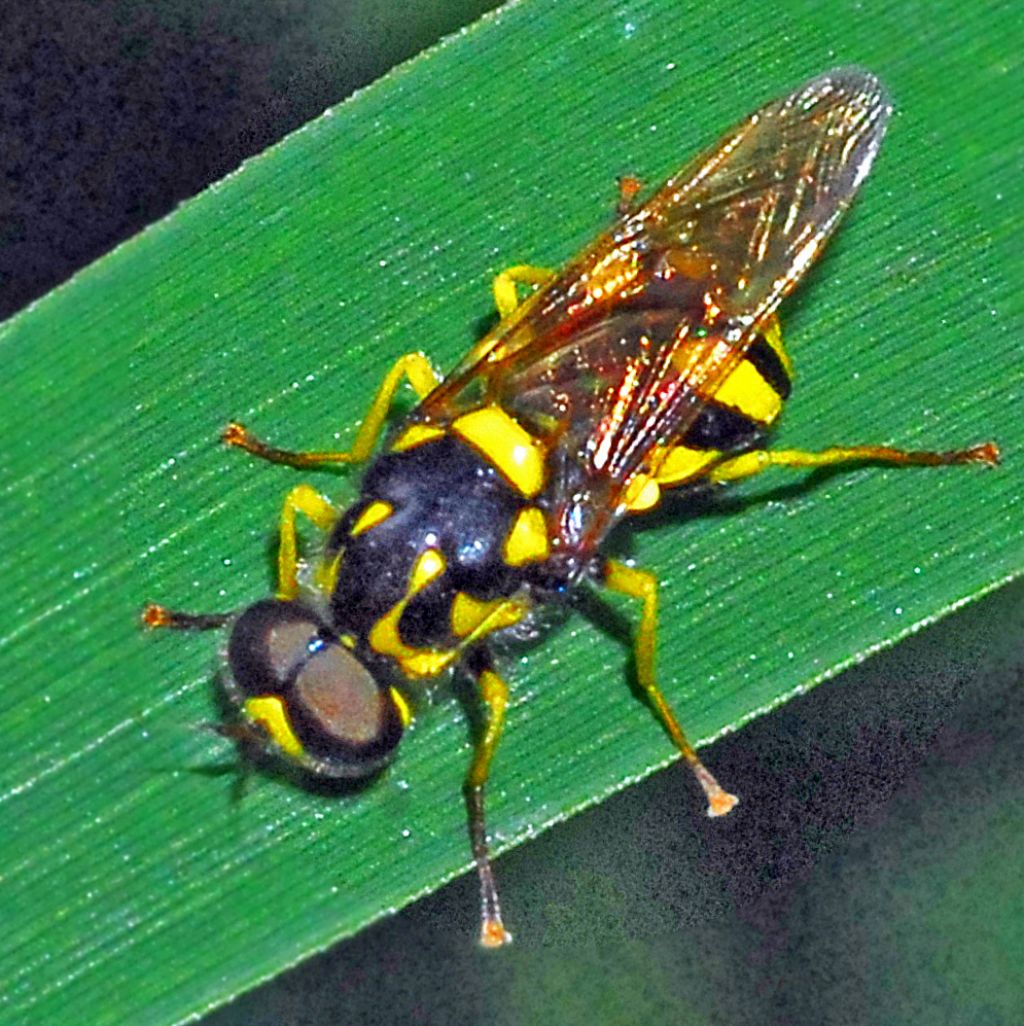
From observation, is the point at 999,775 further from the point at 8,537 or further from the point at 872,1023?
the point at 8,537

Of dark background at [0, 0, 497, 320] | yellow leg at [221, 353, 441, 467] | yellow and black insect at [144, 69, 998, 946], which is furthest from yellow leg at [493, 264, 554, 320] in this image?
dark background at [0, 0, 497, 320]

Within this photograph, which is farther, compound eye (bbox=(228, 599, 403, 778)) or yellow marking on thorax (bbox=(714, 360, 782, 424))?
yellow marking on thorax (bbox=(714, 360, 782, 424))

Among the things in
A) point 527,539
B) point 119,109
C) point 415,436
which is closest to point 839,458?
point 527,539

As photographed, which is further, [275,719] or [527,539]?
[527,539]

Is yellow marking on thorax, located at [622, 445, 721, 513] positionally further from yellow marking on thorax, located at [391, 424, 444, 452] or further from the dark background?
the dark background

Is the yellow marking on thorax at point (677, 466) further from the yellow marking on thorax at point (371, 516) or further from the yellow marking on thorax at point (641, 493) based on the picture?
the yellow marking on thorax at point (371, 516)

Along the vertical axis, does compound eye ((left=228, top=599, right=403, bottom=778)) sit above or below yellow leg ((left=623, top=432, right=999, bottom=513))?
above

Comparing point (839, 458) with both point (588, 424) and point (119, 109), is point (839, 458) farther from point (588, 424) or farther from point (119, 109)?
point (119, 109)
